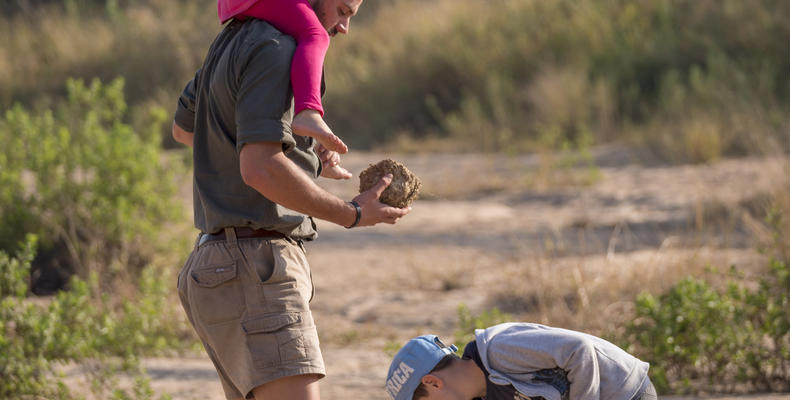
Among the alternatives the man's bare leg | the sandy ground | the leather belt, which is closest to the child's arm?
the man's bare leg

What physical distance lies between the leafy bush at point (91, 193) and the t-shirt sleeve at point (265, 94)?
396 cm

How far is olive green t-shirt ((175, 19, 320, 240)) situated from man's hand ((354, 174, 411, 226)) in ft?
0.48

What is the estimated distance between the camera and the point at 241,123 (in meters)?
2.04

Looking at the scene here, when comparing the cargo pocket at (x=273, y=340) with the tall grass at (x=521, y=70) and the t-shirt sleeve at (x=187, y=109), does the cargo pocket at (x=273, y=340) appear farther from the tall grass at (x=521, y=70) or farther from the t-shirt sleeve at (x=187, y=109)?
the tall grass at (x=521, y=70)

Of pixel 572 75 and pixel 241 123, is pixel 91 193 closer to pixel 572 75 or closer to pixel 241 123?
pixel 241 123

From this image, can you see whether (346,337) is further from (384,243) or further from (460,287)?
(384,243)

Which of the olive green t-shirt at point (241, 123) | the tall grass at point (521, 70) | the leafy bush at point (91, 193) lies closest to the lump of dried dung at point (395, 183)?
the olive green t-shirt at point (241, 123)

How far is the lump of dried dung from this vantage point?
2.32 metres

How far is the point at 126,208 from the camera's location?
19.2 ft

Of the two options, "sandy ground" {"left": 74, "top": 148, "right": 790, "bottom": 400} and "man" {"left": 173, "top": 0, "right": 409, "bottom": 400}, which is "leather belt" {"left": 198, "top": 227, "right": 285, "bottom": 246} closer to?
"man" {"left": 173, "top": 0, "right": 409, "bottom": 400}

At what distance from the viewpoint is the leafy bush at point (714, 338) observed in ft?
13.3

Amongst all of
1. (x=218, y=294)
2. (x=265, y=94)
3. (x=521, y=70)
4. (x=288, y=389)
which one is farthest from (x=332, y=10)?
(x=521, y=70)

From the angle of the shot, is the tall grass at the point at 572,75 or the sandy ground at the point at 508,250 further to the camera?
the tall grass at the point at 572,75

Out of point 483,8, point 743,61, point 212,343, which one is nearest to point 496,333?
point 212,343
